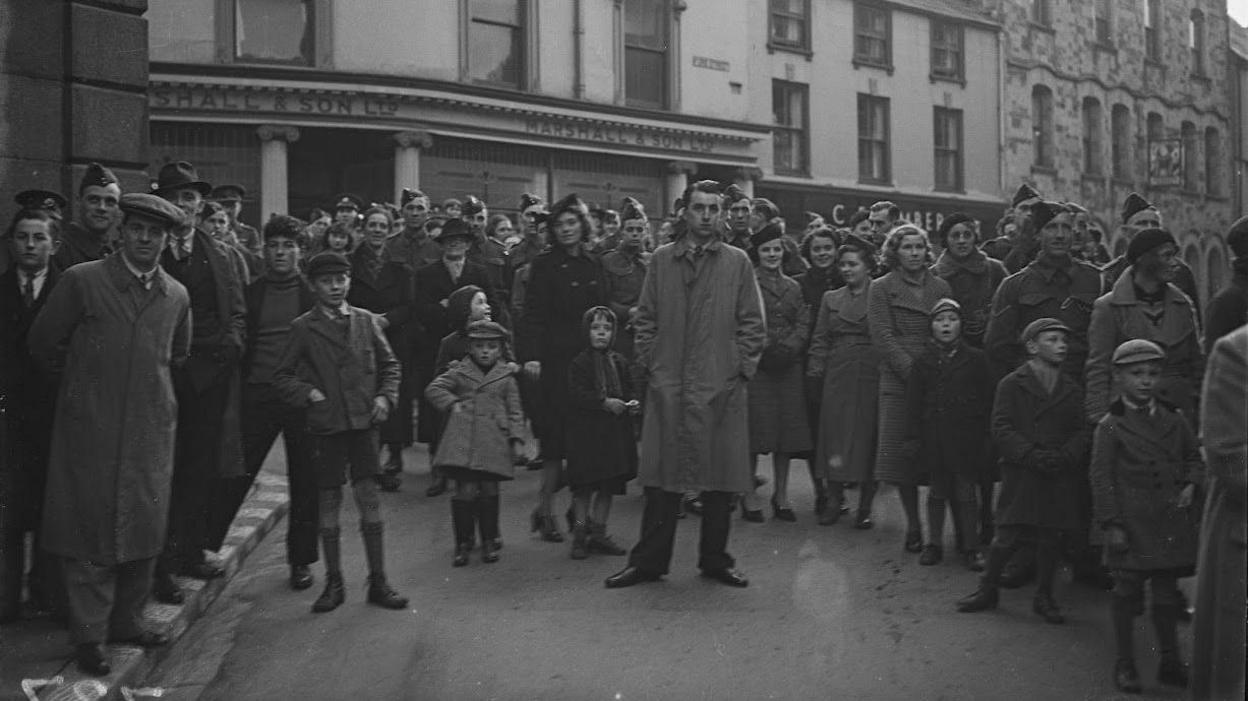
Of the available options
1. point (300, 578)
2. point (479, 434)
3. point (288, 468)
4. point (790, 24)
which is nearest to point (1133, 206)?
point (479, 434)

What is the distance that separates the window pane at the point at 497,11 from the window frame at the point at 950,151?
12.0 m

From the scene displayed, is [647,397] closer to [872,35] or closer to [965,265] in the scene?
[965,265]

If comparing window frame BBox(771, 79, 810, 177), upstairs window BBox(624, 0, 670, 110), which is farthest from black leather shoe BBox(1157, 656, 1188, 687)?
window frame BBox(771, 79, 810, 177)

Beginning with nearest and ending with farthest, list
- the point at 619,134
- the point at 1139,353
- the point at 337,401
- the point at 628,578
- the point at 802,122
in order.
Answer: the point at 1139,353 → the point at 337,401 → the point at 628,578 → the point at 619,134 → the point at 802,122

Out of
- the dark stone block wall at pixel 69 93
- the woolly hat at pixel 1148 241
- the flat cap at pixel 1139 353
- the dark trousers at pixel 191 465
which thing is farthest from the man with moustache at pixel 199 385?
the woolly hat at pixel 1148 241

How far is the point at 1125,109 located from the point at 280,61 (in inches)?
900

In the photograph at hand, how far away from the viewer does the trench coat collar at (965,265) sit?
920 cm

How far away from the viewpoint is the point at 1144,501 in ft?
19.9

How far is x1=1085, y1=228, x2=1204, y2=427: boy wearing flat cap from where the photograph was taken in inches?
272

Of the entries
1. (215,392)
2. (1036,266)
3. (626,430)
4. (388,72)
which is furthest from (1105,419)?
(388,72)

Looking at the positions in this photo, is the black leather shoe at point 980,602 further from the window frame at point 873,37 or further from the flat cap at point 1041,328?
the window frame at point 873,37

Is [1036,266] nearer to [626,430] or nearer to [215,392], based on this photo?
[626,430]

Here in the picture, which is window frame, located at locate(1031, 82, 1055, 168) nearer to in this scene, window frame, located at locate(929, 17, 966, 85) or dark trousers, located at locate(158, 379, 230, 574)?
window frame, located at locate(929, 17, 966, 85)

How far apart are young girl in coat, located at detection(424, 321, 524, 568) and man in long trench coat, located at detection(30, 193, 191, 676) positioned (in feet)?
7.07
